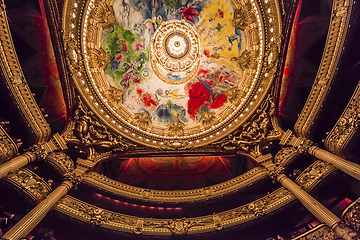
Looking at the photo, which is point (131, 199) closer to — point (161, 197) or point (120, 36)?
point (161, 197)

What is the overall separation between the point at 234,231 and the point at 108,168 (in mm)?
8000

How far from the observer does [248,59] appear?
36.6 feet

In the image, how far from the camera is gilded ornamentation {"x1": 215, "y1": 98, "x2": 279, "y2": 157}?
1077 cm

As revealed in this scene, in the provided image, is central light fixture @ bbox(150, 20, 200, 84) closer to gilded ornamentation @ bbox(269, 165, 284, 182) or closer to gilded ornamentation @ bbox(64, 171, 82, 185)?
gilded ornamentation @ bbox(269, 165, 284, 182)

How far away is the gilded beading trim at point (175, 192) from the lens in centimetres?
1003

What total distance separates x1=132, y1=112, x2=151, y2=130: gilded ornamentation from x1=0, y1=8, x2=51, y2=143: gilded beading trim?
482 centimetres

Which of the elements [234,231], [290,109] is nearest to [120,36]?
[290,109]

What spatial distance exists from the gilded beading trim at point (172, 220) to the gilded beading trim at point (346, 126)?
9.13 feet

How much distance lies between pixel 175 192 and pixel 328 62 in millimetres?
9553

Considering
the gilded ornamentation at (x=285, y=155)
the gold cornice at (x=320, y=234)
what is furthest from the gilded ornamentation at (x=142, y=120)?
the gold cornice at (x=320, y=234)

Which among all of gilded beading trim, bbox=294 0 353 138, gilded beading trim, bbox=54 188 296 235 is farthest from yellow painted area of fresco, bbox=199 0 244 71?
gilded beading trim, bbox=54 188 296 235

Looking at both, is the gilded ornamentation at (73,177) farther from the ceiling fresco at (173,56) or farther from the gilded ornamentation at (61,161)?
the ceiling fresco at (173,56)

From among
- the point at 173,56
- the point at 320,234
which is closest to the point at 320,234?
the point at 320,234

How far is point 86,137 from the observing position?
10.5m
